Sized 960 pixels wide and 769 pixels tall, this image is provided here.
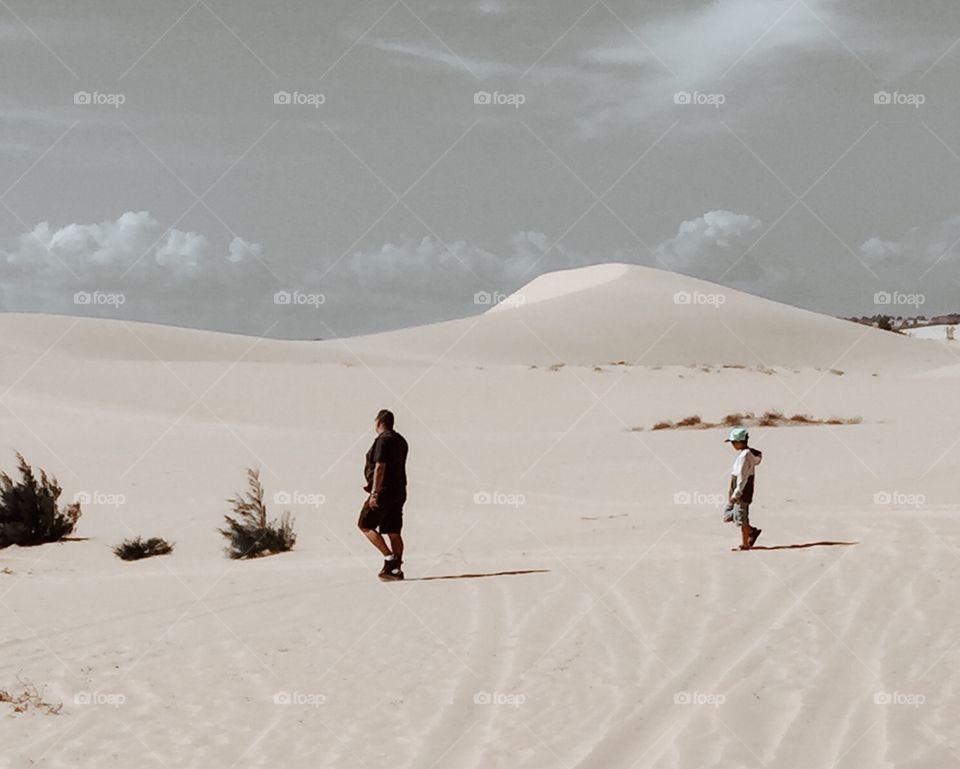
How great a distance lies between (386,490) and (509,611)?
6.07ft

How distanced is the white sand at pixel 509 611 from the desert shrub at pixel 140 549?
0.68ft

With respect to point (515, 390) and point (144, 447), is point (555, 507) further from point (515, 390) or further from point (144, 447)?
point (515, 390)

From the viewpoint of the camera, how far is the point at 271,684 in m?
7.26

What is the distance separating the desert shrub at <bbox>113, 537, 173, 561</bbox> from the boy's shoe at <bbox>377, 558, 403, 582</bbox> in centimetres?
392

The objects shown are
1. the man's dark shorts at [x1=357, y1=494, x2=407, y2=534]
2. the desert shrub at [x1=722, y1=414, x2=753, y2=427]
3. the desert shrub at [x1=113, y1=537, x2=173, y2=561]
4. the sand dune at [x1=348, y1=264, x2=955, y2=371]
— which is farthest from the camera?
the sand dune at [x1=348, y1=264, x2=955, y2=371]

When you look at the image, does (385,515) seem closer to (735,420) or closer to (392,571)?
(392,571)

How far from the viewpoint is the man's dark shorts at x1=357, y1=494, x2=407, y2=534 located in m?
10.3

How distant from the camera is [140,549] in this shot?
13.2 meters

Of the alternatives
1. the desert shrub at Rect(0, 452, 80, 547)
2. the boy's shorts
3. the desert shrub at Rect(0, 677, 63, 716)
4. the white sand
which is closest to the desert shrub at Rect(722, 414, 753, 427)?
the white sand

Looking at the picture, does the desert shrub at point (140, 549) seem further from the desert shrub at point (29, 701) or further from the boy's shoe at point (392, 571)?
the desert shrub at point (29, 701)

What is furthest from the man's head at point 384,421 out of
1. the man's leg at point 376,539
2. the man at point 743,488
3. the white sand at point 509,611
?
the man at point 743,488

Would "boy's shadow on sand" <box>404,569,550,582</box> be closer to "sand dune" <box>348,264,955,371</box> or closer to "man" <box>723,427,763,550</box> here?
"man" <box>723,427,763,550</box>

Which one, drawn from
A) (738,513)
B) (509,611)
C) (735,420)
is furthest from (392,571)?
(735,420)

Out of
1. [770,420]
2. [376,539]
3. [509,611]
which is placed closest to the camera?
[509,611]
